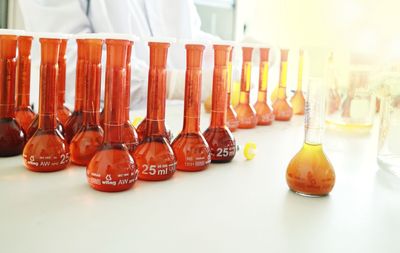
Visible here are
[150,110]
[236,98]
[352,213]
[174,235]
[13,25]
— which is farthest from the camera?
[13,25]

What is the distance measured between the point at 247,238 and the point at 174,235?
0.08 metres

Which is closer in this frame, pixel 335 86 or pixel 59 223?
pixel 59 223

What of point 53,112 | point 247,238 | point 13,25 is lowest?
point 247,238

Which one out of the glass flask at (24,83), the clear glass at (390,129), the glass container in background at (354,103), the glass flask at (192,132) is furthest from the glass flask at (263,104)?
the glass flask at (24,83)

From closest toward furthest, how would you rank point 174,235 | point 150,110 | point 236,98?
point 174,235 < point 150,110 < point 236,98

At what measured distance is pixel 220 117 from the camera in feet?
2.82

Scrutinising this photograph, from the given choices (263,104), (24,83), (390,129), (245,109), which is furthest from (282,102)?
(24,83)

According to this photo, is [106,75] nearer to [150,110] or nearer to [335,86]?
[150,110]

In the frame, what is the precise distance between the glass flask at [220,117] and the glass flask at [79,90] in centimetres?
22

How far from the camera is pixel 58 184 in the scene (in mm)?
688

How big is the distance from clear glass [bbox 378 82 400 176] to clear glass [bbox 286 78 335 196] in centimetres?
24

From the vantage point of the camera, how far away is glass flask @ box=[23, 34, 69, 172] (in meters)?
0.72

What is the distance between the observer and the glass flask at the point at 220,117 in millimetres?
837

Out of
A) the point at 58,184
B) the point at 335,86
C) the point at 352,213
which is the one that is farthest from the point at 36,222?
the point at 335,86
